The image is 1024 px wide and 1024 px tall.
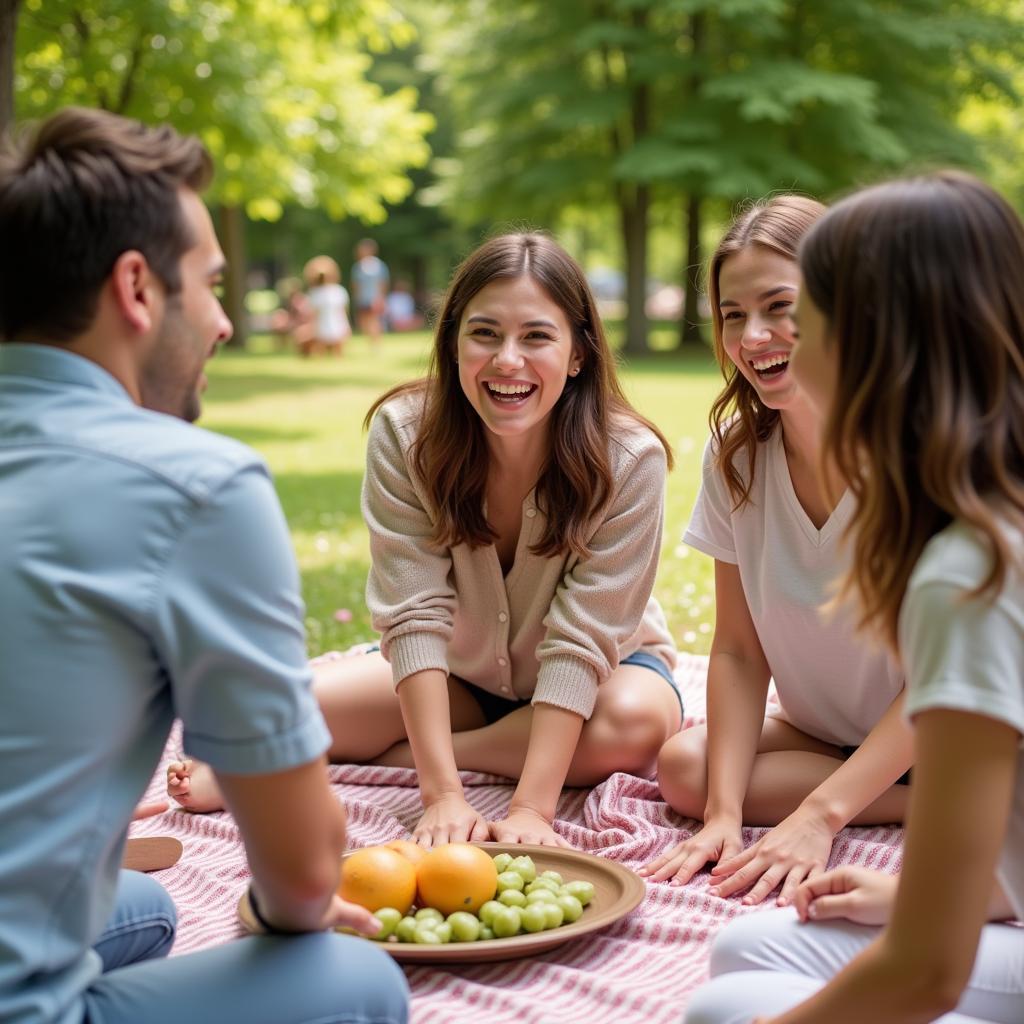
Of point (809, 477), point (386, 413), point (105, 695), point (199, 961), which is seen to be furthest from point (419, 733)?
point (105, 695)

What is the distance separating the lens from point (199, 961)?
203 cm

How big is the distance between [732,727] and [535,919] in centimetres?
100

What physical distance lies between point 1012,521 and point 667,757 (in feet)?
6.93

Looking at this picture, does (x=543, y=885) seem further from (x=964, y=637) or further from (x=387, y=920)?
(x=964, y=637)

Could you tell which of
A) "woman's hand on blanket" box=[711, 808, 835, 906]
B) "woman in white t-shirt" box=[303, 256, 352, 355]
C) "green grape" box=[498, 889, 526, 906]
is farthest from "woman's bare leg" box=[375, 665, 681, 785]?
"woman in white t-shirt" box=[303, 256, 352, 355]

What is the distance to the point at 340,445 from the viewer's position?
40.7ft

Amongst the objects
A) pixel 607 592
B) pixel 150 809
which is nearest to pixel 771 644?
pixel 607 592

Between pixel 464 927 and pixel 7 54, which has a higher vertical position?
pixel 7 54

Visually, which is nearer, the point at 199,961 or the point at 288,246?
the point at 199,961

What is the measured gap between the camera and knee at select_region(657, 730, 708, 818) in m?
3.73

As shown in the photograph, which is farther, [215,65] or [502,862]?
[215,65]

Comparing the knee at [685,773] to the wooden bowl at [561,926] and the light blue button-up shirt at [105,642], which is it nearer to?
the wooden bowl at [561,926]

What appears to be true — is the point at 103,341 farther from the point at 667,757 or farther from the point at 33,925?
the point at 667,757

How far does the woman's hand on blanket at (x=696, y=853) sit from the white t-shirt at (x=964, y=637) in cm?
172
